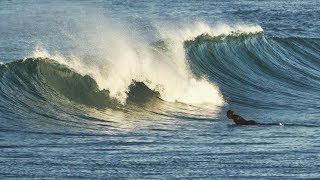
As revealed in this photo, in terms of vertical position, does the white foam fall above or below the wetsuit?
above

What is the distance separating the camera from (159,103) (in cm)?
2592

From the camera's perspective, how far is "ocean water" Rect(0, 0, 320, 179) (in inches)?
683

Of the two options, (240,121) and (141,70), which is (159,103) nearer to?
(141,70)

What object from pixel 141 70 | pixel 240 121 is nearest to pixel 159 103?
pixel 141 70

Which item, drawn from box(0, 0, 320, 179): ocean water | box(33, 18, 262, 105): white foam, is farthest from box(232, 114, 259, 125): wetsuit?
box(33, 18, 262, 105): white foam

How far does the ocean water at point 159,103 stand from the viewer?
56.9ft

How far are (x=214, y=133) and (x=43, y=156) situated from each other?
14.9 ft

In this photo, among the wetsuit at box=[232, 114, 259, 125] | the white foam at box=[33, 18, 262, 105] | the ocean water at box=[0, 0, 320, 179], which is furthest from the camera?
the white foam at box=[33, 18, 262, 105]

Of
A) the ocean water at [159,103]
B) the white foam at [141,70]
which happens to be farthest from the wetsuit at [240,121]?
the white foam at [141,70]

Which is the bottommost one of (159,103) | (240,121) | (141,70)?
(240,121)

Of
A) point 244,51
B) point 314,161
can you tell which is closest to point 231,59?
point 244,51

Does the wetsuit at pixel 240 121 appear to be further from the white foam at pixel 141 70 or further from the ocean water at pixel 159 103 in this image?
the white foam at pixel 141 70

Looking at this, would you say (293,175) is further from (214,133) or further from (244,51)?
(244,51)

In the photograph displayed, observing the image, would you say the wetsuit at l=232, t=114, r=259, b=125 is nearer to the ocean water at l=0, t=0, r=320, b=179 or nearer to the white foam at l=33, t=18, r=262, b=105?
the ocean water at l=0, t=0, r=320, b=179
